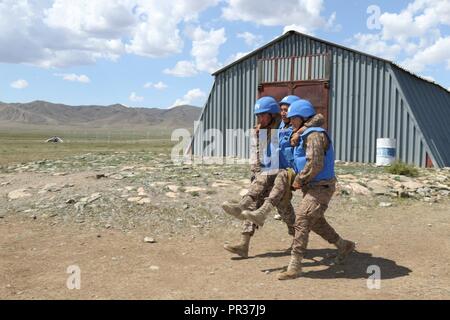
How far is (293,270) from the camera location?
5.23m

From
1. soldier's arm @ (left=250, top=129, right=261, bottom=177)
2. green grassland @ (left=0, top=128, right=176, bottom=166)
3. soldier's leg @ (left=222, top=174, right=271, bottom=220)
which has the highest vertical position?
soldier's arm @ (left=250, top=129, right=261, bottom=177)

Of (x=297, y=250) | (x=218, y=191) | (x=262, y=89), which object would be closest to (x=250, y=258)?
(x=297, y=250)

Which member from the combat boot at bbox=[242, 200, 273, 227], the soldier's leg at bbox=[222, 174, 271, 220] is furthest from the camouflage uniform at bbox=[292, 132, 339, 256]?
the soldier's leg at bbox=[222, 174, 271, 220]

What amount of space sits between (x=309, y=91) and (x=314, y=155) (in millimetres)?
11514

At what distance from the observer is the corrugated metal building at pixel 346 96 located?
1470 centimetres

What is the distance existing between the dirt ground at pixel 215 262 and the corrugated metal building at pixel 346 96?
21.8 feet

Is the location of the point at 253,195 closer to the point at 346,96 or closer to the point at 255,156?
the point at 255,156

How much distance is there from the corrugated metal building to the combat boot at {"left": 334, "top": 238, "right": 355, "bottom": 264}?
9.40m

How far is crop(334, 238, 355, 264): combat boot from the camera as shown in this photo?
228 inches

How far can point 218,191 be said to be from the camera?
9602 mm

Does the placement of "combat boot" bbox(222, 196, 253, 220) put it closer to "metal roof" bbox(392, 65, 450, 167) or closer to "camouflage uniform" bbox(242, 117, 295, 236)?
"camouflage uniform" bbox(242, 117, 295, 236)

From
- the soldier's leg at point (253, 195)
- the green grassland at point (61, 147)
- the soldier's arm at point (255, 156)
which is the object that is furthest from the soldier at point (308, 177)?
the green grassland at point (61, 147)

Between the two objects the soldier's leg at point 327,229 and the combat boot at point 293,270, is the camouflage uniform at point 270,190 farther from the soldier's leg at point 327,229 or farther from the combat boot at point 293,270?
the combat boot at point 293,270
